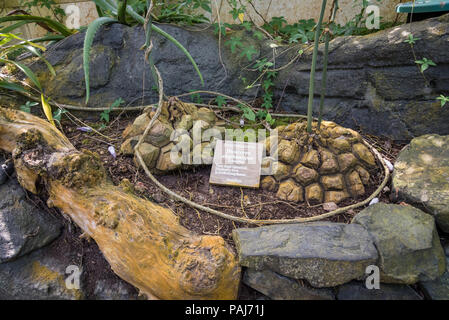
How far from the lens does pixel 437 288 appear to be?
1.47 meters

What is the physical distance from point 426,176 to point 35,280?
83.9 inches

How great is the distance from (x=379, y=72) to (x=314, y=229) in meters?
1.43

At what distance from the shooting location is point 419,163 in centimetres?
189

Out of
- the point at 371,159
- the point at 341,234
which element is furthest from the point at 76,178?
the point at 371,159

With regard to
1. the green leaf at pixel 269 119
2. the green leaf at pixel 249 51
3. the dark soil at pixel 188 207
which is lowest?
the dark soil at pixel 188 207

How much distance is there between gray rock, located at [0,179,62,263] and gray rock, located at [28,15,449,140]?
109 cm

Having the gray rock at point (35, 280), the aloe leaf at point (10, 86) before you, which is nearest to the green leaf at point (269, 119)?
the gray rock at point (35, 280)

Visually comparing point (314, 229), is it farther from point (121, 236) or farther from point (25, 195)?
point (25, 195)

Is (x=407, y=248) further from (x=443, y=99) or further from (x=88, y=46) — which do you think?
(x=88, y=46)

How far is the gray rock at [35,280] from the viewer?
1.57 meters

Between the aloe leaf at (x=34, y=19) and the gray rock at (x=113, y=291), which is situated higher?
the aloe leaf at (x=34, y=19)

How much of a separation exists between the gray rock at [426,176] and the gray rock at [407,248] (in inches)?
4.7

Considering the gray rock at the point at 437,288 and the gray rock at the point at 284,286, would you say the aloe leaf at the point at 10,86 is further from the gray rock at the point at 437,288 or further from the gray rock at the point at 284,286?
the gray rock at the point at 437,288

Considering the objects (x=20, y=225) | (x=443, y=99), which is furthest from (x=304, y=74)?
(x=20, y=225)
